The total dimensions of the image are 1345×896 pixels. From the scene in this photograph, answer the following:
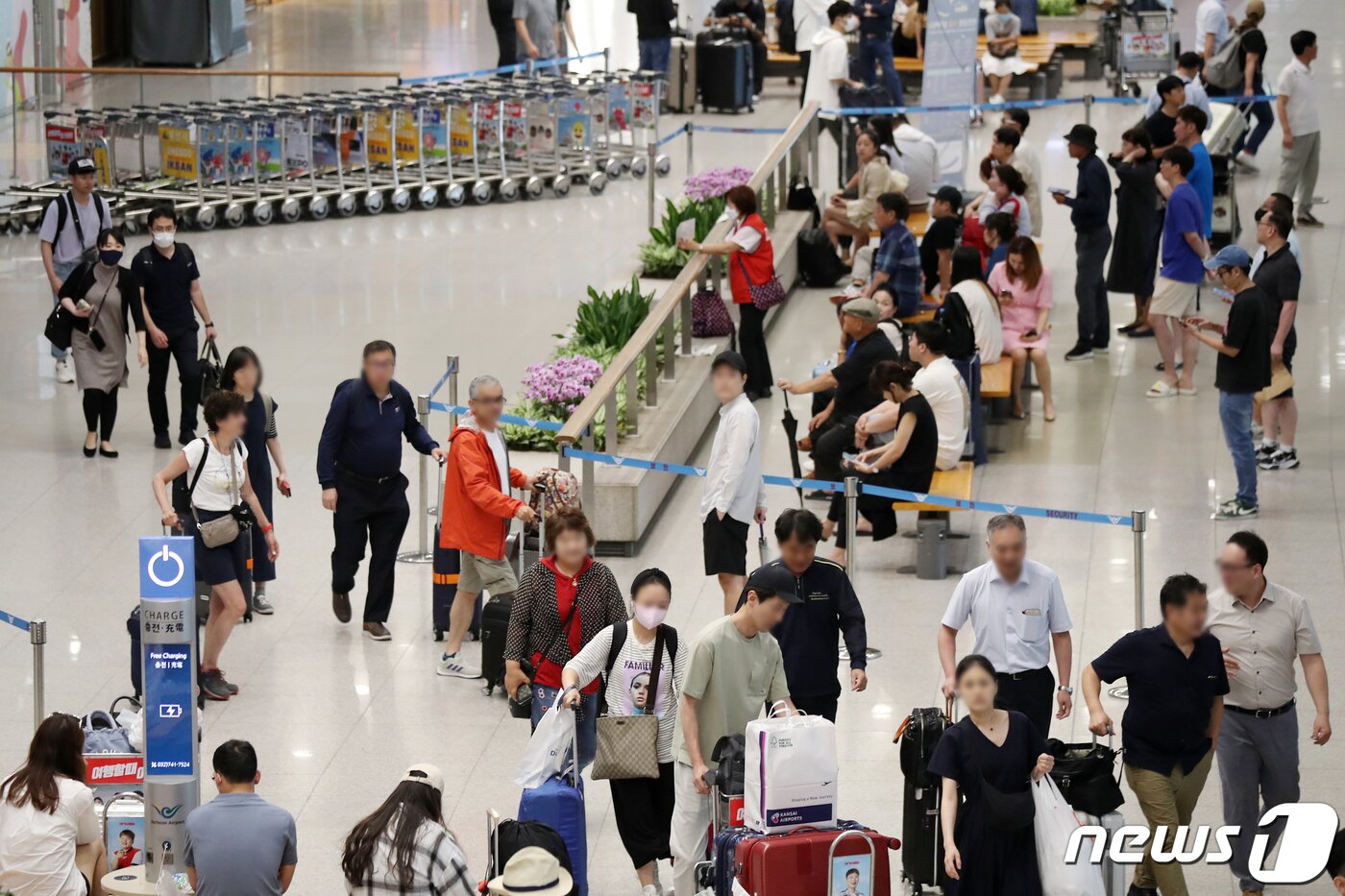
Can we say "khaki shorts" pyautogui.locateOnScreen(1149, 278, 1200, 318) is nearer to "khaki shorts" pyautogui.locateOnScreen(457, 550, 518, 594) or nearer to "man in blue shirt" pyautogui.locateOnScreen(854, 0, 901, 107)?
"khaki shorts" pyautogui.locateOnScreen(457, 550, 518, 594)

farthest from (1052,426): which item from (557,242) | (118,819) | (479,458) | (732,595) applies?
(118,819)

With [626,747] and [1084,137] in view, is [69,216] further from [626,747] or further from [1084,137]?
[626,747]

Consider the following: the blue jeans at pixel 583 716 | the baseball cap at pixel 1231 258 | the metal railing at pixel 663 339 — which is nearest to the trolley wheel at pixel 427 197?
the metal railing at pixel 663 339

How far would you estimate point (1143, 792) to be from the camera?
25.5ft

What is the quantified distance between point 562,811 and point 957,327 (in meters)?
6.28

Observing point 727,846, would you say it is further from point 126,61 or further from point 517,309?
point 126,61

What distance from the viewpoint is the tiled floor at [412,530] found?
9.59 m

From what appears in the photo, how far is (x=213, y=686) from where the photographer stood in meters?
10.2

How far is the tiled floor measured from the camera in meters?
9.59

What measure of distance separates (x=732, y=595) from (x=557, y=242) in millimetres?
9348

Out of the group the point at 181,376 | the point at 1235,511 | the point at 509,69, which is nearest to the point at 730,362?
the point at 1235,511

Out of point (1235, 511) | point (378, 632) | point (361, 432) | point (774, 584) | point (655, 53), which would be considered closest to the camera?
point (774, 584)

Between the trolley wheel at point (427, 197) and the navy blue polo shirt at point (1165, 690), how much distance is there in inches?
563

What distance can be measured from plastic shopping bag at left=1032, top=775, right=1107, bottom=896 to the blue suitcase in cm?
174
